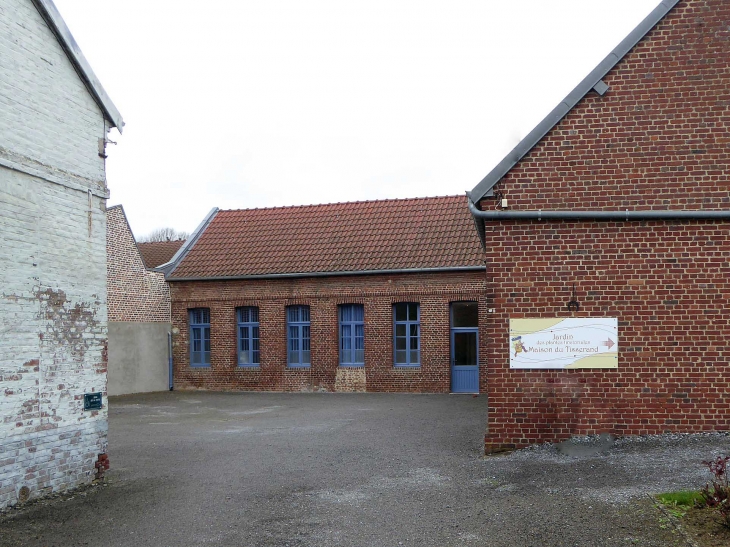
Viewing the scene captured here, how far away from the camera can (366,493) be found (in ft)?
29.8

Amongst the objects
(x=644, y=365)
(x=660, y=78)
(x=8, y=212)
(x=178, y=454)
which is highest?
(x=660, y=78)

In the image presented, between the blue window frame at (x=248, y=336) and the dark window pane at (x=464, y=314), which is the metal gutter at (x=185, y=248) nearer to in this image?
the blue window frame at (x=248, y=336)

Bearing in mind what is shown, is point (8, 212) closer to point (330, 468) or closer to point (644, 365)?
point (330, 468)

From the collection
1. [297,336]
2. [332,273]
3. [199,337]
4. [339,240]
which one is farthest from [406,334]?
[199,337]

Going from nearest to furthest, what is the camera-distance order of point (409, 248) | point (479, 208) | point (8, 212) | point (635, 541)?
1. point (635, 541)
2. point (8, 212)
3. point (479, 208)
4. point (409, 248)

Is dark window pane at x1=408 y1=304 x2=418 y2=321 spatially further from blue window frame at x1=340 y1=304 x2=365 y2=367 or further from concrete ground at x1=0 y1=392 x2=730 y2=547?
concrete ground at x1=0 y1=392 x2=730 y2=547

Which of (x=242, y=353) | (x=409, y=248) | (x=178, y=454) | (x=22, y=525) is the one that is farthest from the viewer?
(x=242, y=353)

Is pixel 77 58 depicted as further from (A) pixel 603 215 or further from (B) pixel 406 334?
(B) pixel 406 334

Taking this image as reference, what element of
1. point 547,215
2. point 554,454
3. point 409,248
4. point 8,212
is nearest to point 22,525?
point 8,212

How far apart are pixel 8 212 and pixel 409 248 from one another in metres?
16.7

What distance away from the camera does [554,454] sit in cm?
1066

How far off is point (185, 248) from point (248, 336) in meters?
4.63

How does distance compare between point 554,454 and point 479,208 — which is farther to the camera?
point 479,208

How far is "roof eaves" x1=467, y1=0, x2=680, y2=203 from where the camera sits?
11.1 metres
